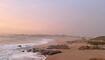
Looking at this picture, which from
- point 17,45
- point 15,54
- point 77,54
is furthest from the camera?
point 17,45

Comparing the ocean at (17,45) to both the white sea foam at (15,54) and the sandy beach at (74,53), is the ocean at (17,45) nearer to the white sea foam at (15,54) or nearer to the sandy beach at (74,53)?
the white sea foam at (15,54)

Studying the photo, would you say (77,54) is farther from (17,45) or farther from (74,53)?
(17,45)

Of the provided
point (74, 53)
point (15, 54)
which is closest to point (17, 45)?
point (15, 54)

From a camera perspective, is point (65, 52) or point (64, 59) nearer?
point (64, 59)

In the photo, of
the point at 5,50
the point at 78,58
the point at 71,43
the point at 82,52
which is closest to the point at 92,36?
the point at 71,43

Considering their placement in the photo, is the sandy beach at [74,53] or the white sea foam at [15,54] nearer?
the sandy beach at [74,53]

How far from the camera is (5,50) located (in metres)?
6.65

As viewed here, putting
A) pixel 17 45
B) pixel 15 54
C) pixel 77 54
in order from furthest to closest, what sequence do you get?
pixel 17 45
pixel 15 54
pixel 77 54

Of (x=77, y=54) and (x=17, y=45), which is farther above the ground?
(x=17, y=45)

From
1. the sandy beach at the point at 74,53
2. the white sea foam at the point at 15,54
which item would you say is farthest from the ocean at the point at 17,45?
the sandy beach at the point at 74,53

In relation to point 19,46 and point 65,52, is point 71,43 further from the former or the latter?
point 19,46

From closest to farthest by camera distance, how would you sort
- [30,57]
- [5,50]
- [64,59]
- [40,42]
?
[64,59]
[30,57]
[5,50]
[40,42]

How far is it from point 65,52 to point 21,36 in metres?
1.99

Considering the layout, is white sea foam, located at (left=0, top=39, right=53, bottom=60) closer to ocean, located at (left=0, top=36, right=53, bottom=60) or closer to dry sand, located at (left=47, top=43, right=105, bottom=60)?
ocean, located at (left=0, top=36, right=53, bottom=60)
